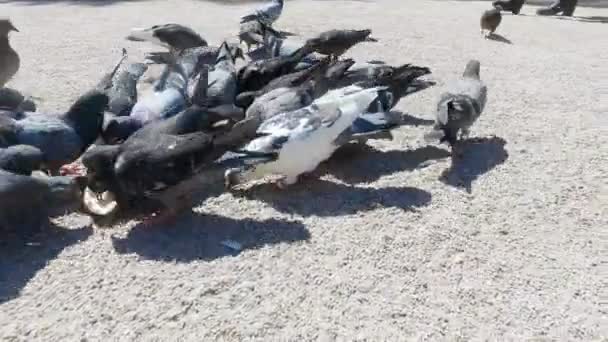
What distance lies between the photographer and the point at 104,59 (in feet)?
28.4

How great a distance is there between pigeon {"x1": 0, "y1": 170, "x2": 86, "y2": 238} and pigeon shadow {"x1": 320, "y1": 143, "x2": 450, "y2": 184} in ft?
6.65

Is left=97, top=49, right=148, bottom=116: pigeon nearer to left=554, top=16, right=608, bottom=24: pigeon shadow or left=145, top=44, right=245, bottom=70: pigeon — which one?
left=145, top=44, right=245, bottom=70: pigeon

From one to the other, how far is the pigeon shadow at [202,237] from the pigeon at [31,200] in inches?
18.7

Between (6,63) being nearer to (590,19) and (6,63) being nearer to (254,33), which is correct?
(254,33)

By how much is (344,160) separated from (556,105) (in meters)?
2.84

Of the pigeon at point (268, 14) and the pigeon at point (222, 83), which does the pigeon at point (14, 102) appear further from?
the pigeon at point (268, 14)

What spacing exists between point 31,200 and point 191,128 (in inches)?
48.8

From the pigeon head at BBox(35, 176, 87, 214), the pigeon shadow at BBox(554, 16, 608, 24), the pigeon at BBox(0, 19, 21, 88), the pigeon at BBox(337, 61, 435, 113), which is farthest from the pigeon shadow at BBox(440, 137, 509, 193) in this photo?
the pigeon shadow at BBox(554, 16, 608, 24)

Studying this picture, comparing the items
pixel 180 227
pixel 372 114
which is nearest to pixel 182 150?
pixel 180 227

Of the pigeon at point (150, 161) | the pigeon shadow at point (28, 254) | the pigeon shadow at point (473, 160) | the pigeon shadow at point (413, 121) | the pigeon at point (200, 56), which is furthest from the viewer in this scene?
the pigeon at point (200, 56)

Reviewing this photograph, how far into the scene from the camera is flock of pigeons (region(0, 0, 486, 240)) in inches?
175

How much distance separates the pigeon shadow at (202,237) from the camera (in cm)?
420

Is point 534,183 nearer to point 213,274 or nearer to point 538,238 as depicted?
point 538,238

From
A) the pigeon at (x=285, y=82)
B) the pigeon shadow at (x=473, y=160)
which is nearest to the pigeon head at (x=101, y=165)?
the pigeon at (x=285, y=82)
